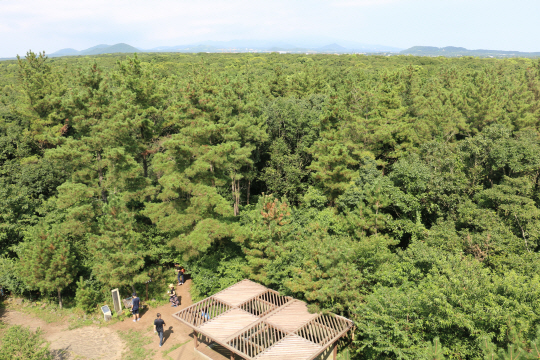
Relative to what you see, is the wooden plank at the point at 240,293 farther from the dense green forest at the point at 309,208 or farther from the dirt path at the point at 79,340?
the dirt path at the point at 79,340

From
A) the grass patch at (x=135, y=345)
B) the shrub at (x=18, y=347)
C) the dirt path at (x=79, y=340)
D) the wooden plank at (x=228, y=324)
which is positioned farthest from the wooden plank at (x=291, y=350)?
the dirt path at (x=79, y=340)

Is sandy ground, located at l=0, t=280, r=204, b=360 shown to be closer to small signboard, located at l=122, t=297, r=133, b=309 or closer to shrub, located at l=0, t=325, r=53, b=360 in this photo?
small signboard, located at l=122, t=297, r=133, b=309

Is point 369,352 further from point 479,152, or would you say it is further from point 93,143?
point 93,143

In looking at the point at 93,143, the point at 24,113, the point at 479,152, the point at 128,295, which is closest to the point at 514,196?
the point at 479,152

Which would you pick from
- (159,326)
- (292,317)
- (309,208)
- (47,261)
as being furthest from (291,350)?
(47,261)

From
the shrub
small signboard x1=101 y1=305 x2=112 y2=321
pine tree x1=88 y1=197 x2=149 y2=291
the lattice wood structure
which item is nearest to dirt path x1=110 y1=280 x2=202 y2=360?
small signboard x1=101 y1=305 x2=112 y2=321

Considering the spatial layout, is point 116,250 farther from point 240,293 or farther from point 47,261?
point 240,293
